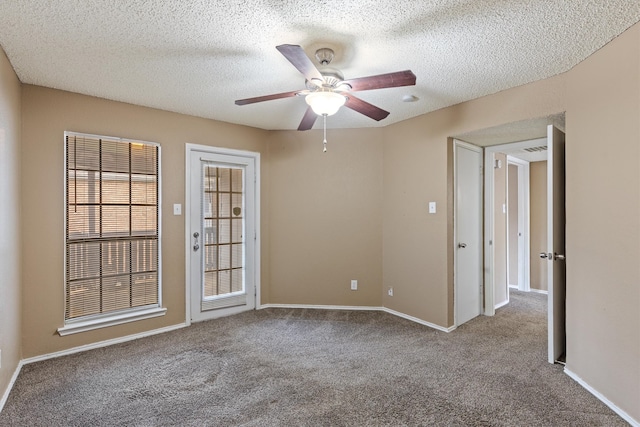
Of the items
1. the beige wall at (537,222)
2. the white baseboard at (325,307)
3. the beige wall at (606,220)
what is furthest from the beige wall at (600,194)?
the beige wall at (537,222)

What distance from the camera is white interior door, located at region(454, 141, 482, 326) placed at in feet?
12.0

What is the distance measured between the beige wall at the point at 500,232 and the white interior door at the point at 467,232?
1.89ft

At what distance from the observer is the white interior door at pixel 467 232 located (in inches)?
144

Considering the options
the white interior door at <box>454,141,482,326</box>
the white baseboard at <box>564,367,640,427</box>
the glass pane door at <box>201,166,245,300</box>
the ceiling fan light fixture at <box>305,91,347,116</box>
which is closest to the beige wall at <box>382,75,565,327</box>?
the white interior door at <box>454,141,482,326</box>

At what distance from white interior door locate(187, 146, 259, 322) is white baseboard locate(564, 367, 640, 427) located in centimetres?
326

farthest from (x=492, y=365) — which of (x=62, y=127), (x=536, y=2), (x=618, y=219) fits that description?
(x=62, y=127)

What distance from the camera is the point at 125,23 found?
1.91m

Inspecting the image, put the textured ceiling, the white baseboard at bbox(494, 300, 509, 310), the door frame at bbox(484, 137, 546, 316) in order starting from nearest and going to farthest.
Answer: the textured ceiling, the door frame at bbox(484, 137, 546, 316), the white baseboard at bbox(494, 300, 509, 310)

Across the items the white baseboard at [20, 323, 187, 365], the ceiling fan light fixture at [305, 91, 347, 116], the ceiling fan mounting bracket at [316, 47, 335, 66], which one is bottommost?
the white baseboard at [20, 323, 187, 365]

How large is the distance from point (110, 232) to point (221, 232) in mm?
1156

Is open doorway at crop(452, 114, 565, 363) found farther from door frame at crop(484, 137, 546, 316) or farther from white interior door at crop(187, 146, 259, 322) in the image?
white interior door at crop(187, 146, 259, 322)

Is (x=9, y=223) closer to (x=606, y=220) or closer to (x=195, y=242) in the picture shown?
(x=195, y=242)

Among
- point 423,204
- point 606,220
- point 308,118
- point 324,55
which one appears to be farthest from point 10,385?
point 606,220

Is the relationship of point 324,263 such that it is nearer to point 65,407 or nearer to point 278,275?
point 278,275
